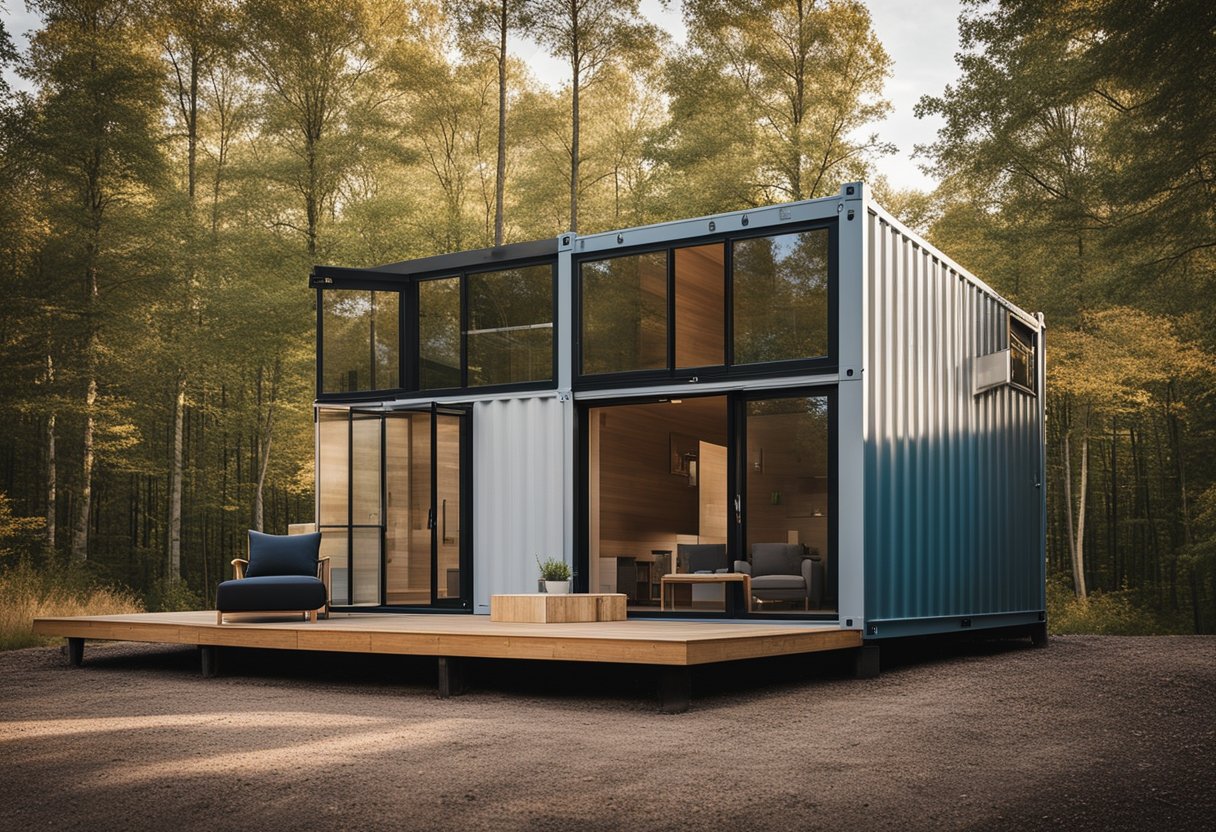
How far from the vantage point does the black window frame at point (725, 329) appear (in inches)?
345

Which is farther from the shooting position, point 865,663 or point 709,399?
point 709,399

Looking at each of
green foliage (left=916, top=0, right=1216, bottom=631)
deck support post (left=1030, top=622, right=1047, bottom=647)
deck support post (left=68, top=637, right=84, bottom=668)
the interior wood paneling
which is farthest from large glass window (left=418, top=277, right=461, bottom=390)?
green foliage (left=916, top=0, right=1216, bottom=631)

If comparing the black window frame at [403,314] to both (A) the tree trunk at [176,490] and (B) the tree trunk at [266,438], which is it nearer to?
(A) the tree trunk at [176,490]

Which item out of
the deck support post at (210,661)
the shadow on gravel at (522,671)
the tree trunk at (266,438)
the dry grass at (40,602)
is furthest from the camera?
the tree trunk at (266,438)

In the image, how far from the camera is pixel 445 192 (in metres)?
22.4

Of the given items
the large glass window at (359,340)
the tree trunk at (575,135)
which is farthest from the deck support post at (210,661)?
the tree trunk at (575,135)

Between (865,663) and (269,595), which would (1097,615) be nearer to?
(865,663)

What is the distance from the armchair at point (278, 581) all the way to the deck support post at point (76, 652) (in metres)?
1.34

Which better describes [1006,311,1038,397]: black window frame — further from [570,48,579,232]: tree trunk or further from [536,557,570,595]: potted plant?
[570,48,579,232]: tree trunk

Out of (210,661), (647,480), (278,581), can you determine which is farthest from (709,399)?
(210,661)

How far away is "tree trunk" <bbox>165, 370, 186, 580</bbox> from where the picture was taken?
60.6 ft

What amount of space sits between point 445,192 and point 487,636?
16.1m

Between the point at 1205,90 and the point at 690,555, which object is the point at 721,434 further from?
the point at 1205,90

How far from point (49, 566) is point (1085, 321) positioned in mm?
15253
